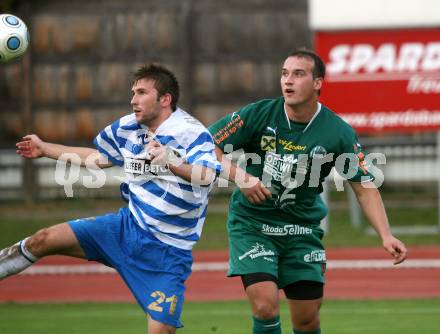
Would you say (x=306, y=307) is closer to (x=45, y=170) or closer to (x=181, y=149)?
(x=181, y=149)

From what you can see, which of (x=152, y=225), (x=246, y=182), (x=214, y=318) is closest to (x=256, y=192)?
(x=246, y=182)

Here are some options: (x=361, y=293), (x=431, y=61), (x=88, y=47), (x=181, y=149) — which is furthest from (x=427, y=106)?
(x=181, y=149)

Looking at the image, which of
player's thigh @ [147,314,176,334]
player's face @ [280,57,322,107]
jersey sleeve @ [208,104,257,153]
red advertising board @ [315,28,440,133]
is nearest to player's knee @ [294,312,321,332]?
player's thigh @ [147,314,176,334]

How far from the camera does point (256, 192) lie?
686 centimetres

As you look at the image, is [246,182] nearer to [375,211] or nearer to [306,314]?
[375,211]

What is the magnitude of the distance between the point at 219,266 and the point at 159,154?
25.8 feet

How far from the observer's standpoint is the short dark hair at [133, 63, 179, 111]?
697cm

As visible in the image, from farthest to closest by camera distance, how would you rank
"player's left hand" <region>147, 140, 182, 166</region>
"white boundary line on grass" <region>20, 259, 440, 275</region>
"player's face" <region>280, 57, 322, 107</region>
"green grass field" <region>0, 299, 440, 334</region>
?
"white boundary line on grass" <region>20, 259, 440, 275</region>, "green grass field" <region>0, 299, 440, 334</region>, "player's face" <region>280, 57, 322, 107</region>, "player's left hand" <region>147, 140, 182, 166</region>

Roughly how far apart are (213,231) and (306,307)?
9.15 metres

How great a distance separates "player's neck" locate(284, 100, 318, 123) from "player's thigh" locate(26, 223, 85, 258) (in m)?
1.70

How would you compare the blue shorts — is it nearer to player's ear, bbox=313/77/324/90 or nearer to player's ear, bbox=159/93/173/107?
player's ear, bbox=159/93/173/107

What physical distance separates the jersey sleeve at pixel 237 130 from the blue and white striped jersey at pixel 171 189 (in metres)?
0.48

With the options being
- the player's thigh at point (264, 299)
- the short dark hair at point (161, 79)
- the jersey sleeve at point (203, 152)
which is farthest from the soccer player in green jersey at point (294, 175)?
the short dark hair at point (161, 79)

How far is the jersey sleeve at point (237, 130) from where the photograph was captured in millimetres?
7426
